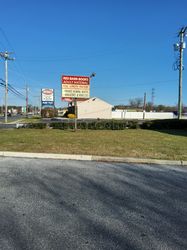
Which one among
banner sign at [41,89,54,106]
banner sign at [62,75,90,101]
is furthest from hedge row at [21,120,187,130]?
banner sign at [41,89,54,106]

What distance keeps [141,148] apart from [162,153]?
100 centimetres

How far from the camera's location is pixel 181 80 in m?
22.5

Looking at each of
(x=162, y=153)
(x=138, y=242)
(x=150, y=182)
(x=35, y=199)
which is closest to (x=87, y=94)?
(x=162, y=153)

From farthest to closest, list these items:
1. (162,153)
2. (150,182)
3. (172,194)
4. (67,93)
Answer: (67,93), (162,153), (150,182), (172,194)

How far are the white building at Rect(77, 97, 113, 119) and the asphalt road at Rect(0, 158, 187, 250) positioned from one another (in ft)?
156

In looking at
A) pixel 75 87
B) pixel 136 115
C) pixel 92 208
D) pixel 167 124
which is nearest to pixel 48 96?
pixel 167 124

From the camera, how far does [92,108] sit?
53906mm

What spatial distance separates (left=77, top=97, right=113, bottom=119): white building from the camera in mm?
53438

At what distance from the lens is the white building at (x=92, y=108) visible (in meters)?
53.4

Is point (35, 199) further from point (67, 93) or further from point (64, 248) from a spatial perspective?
point (67, 93)

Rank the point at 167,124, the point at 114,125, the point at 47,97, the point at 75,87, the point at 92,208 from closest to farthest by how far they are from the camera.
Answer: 1. the point at 92,208
2. the point at 75,87
3. the point at 114,125
4. the point at 167,124
5. the point at 47,97

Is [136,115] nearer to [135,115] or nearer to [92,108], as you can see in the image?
[135,115]

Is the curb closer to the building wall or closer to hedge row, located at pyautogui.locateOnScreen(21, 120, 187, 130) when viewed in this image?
hedge row, located at pyautogui.locateOnScreen(21, 120, 187, 130)

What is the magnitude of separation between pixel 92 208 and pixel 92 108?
5056cm
